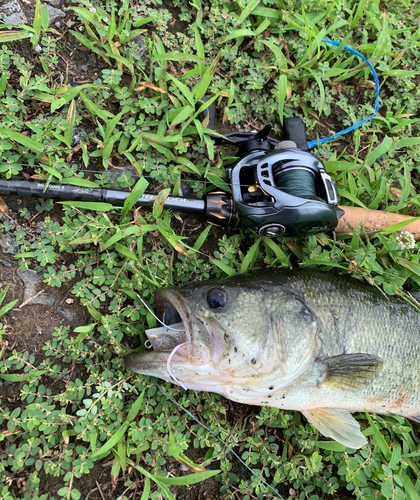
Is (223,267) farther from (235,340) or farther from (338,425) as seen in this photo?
(338,425)

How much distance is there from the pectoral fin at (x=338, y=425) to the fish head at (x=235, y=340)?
546 millimetres

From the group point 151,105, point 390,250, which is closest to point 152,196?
point 151,105

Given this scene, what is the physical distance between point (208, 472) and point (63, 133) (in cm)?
270

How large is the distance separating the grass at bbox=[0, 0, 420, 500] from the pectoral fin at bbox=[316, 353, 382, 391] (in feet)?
1.74

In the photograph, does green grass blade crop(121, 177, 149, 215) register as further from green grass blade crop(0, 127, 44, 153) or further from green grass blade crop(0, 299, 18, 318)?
green grass blade crop(0, 299, 18, 318)

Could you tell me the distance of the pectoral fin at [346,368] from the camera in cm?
248

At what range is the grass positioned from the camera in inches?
99.0

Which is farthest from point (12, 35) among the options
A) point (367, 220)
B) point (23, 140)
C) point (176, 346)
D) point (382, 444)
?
point (382, 444)

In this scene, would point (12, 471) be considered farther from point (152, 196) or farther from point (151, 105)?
point (151, 105)

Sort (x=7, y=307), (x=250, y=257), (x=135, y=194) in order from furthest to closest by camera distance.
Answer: (x=250, y=257) → (x=135, y=194) → (x=7, y=307)

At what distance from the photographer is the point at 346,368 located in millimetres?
2482

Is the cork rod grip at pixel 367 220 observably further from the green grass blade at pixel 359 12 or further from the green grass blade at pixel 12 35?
the green grass blade at pixel 12 35

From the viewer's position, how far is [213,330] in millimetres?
2256

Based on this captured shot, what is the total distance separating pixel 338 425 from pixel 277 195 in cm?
172
